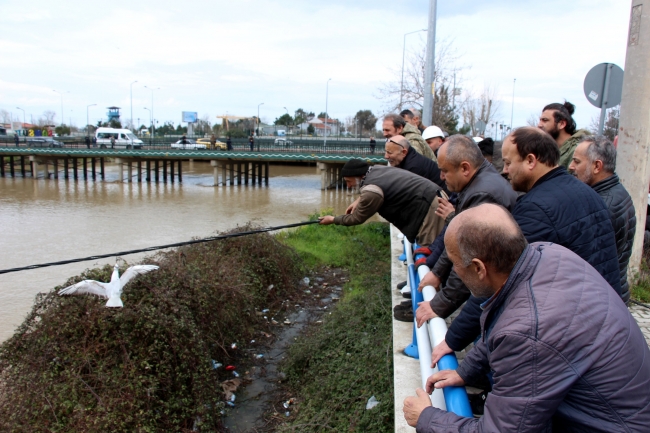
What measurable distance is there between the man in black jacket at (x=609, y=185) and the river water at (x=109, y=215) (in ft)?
21.9

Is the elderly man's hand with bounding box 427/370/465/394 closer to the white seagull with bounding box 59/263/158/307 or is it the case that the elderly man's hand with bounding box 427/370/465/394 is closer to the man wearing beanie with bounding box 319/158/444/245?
the man wearing beanie with bounding box 319/158/444/245

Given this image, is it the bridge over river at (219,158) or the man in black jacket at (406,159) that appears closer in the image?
the man in black jacket at (406,159)

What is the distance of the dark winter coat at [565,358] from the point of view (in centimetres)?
142

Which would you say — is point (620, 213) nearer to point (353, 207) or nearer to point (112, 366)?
point (353, 207)

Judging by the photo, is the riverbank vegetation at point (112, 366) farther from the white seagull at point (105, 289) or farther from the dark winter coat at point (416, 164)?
the dark winter coat at point (416, 164)

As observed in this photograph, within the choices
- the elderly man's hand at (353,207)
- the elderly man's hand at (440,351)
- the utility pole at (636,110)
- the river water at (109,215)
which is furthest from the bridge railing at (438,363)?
the river water at (109,215)

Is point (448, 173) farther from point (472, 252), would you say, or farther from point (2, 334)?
→ point (2, 334)

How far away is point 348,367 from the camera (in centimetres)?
477

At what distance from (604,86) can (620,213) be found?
9.75 feet

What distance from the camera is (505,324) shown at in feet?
5.00

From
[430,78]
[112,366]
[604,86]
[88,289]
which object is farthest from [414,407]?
[430,78]

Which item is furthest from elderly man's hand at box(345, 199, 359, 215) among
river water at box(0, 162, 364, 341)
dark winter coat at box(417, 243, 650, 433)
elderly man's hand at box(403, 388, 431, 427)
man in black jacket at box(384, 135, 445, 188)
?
river water at box(0, 162, 364, 341)

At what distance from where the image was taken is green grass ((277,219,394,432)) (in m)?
3.92

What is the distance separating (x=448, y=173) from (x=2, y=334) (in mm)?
7825
